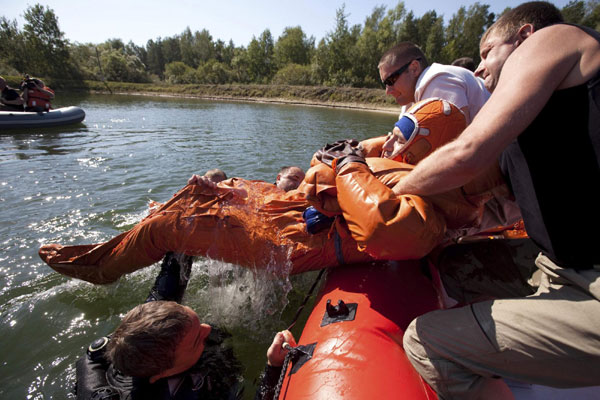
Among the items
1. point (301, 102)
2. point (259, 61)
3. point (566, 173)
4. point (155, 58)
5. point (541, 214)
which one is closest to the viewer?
point (566, 173)

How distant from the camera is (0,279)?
4.22m

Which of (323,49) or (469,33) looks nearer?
(469,33)

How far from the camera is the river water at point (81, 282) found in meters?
3.25

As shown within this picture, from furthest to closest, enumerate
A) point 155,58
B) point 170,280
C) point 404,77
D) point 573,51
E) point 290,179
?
point 155,58
point 290,179
point 404,77
point 170,280
point 573,51

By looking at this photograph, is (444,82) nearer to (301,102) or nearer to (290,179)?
(290,179)

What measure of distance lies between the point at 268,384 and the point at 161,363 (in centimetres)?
81

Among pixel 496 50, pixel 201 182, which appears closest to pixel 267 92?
pixel 201 182

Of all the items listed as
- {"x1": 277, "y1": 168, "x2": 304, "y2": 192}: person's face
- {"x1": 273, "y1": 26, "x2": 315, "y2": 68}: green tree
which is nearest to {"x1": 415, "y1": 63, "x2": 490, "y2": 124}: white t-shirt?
{"x1": 277, "y1": 168, "x2": 304, "y2": 192}: person's face

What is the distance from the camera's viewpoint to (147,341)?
191 centimetres

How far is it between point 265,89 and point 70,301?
5136 centimetres

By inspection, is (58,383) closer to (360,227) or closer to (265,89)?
(360,227)

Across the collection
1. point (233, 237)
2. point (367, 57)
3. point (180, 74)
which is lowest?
point (233, 237)

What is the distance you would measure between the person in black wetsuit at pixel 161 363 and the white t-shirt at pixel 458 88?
97.8 inches

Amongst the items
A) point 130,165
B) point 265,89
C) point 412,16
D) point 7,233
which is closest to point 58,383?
point 7,233
